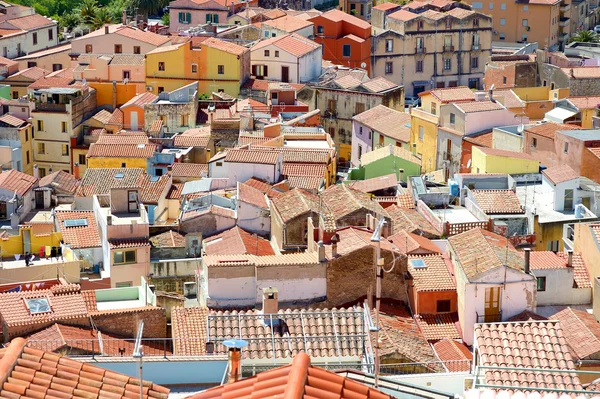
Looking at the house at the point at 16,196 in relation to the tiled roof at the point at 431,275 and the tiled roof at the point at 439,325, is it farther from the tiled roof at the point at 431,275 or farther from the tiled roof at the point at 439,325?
the tiled roof at the point at 439,325

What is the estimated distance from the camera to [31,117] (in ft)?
175

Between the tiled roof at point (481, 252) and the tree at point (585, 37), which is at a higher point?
the tiled roof at point (481, 252)

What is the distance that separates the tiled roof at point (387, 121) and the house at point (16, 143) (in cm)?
1476

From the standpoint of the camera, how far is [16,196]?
1679 inches

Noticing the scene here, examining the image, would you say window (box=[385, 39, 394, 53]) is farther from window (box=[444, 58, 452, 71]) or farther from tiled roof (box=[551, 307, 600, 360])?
tiled roof (box=[551, 307, 600, 360])

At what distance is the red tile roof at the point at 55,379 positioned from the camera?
12.6 m

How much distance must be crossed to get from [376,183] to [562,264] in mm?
12517

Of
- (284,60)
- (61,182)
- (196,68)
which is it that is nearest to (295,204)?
(61,182)

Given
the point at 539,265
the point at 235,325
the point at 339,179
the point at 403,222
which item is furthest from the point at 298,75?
the point at 235,325

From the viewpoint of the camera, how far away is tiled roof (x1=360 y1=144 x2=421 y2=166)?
4544cm

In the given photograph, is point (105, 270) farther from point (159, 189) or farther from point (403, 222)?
point (403, 222)

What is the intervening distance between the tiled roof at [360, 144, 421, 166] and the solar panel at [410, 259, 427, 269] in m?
14.2

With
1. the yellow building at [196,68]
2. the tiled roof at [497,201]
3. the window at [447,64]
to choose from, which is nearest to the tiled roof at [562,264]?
the tiled roof at [497,201]

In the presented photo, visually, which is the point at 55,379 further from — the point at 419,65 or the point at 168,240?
the point at 419,65
